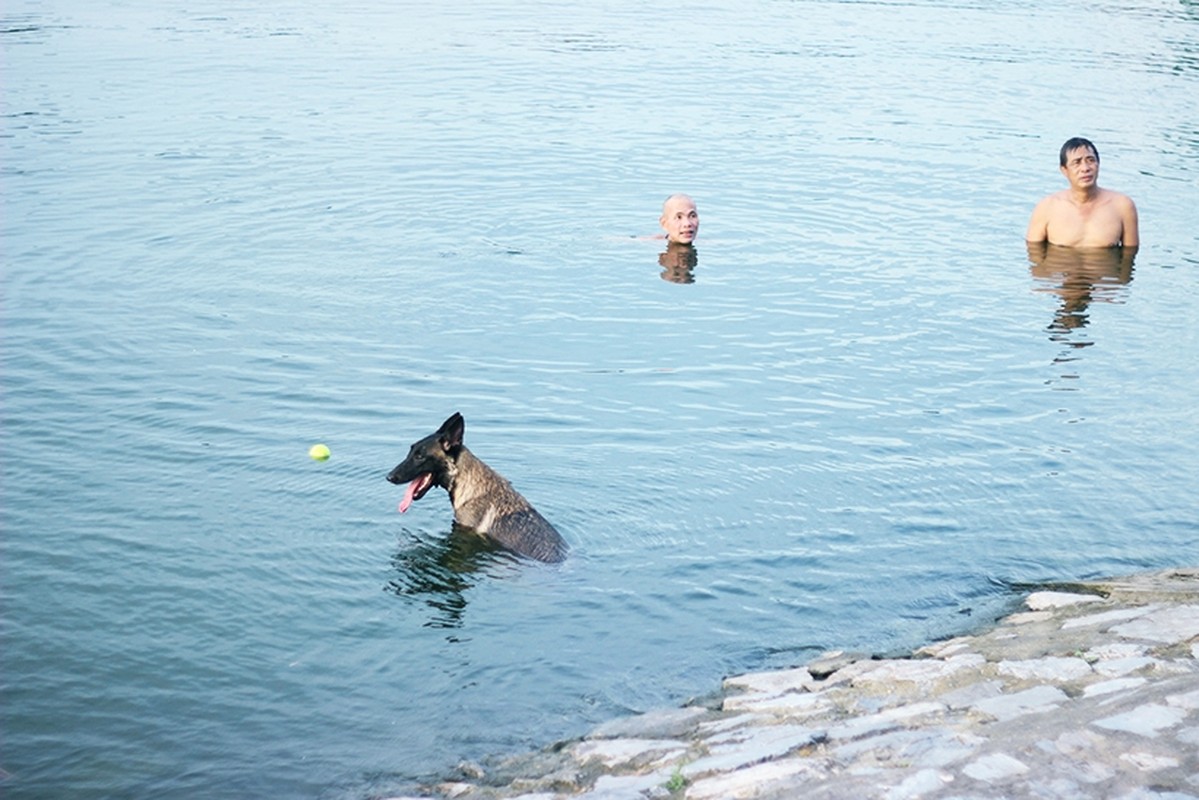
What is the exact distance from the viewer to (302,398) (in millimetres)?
12383

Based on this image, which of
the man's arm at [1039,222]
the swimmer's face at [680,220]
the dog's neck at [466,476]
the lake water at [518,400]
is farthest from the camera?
the man's arm at [1039,222]

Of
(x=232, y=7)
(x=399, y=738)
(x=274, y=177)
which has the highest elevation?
(x=232, y=7)

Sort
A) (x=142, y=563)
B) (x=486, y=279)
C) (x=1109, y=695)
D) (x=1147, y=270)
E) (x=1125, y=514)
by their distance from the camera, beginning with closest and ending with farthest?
(x=1109, y=695)
(x=142, y=563)
(x=1125, y=514)
(x=486, y=279)
(x=1147, y=270)

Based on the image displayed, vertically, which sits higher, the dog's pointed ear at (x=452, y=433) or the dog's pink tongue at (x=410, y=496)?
the dog's pointed ear at (x=452, y=433)

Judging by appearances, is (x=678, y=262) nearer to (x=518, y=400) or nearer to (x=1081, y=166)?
(x=1081, y=166)

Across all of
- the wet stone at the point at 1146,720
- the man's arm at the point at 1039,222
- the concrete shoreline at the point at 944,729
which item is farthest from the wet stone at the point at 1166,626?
the man's arm at the point at 1039,222

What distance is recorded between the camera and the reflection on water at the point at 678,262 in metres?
16.6

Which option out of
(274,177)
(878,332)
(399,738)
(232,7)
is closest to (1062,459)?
(878,332)

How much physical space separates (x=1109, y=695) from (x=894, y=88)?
23.2 m

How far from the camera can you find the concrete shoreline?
5.59 m

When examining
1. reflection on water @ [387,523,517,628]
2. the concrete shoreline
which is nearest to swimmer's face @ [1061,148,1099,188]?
the concrete shoreline

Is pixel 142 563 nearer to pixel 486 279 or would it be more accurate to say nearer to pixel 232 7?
pixel 486 279

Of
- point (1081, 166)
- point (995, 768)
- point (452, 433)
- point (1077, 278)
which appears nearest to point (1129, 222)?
point (1081, 166)

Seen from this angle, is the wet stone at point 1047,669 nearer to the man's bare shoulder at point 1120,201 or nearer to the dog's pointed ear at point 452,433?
the dog's pointed ear at point 452,433
